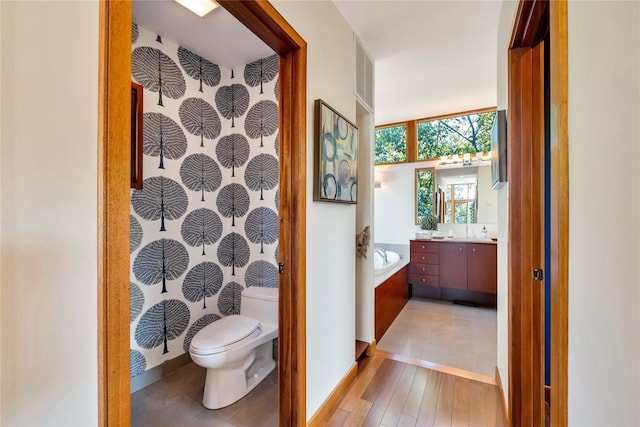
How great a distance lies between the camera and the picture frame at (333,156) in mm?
1475

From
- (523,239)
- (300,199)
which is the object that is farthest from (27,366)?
(523,239)

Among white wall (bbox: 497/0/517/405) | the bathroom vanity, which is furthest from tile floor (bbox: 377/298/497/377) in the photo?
white wall (bbox: 497/0/517/405)

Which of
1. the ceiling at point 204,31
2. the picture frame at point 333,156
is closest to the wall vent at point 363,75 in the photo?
the picture frame at point 333,156

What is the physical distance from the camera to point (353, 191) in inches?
75.3

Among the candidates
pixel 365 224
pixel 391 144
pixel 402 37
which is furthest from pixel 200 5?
pixel 391 144

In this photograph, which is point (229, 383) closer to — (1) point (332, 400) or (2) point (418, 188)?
(1) point (332, 400)

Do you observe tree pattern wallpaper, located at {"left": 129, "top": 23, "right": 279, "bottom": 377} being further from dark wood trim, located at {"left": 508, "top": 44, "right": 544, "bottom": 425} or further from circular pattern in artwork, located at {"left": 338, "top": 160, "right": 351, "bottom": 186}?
dark wood trim, located at {"left": 508, "top": 44, "right": 544, "bottom": 425}

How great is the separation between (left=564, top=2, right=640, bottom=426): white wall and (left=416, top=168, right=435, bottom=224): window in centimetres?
338

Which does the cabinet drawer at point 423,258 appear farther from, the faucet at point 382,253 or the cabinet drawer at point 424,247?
the faucet at point 382,253

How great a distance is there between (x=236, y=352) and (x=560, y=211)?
1.71 m

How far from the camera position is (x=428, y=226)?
3.80 m

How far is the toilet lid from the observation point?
1.59 meters

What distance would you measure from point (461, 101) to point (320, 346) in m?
3.21

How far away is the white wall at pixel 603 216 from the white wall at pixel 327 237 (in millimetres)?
1036
